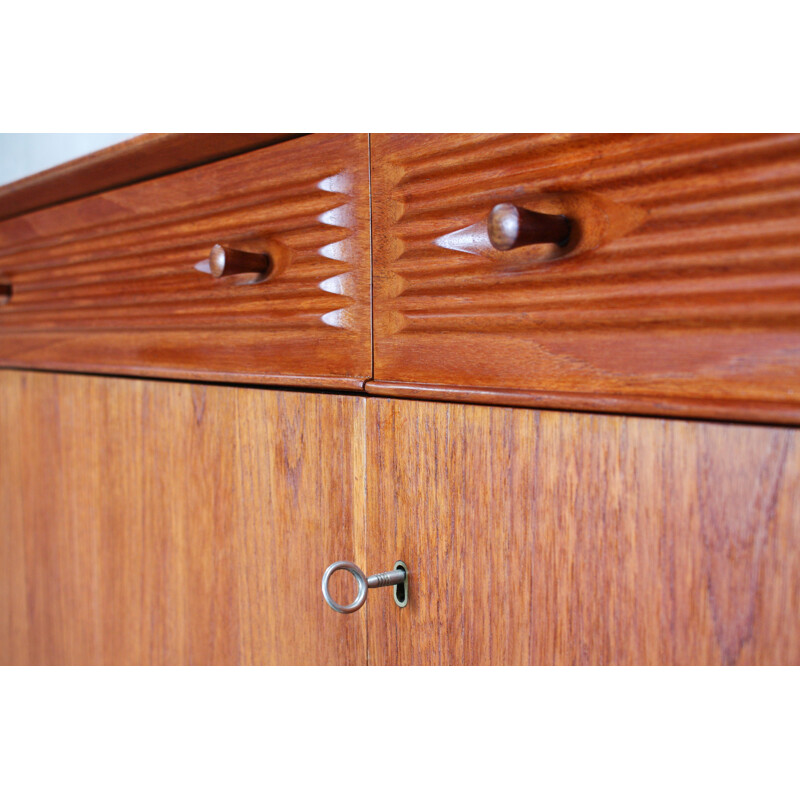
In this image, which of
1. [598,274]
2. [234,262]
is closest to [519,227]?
[598,274]

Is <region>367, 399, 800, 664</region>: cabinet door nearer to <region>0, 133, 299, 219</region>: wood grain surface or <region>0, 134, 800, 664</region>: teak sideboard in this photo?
<region>0, 134, 800, 664</region>: teak sideboard

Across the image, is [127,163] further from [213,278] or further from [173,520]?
[173,520]

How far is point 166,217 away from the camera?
1.46 feet

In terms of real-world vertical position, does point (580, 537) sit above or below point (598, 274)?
below

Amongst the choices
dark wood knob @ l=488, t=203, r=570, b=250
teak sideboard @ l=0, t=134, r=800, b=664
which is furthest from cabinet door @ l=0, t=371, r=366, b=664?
dark wood knob @ l=488, t=203, r=570, b=250

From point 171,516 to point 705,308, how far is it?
1.21ft

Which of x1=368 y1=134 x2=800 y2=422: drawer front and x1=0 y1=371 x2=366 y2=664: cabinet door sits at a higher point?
x1=368 y1=134 x2=800 y2=422: drawer front

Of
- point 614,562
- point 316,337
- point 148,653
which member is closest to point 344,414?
point 316,337

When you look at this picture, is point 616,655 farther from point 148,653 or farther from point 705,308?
point 148,653

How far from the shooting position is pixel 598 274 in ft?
0.85

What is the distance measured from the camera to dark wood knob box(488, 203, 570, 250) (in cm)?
25

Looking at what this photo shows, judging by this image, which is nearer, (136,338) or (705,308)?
(705,308)

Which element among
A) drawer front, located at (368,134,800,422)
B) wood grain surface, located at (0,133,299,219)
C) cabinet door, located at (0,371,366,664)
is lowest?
cabinet door, located at (0,371,366,664)

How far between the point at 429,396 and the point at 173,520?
0.24 meters
